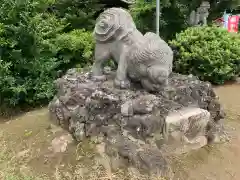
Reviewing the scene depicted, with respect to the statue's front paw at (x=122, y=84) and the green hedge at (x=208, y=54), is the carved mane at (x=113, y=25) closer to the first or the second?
the statue's front paw at (x=122, y=84)

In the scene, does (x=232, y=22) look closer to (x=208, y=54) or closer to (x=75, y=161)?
(x=208, y=54)

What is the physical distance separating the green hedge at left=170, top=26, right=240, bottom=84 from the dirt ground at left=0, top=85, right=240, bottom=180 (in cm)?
214

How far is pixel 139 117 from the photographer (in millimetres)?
3619

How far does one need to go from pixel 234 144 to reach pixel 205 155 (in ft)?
1.49

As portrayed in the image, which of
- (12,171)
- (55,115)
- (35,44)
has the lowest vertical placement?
(12,171)

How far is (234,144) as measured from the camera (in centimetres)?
409

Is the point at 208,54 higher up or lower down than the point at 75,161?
higher up

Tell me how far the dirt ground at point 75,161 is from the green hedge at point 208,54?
214 cm

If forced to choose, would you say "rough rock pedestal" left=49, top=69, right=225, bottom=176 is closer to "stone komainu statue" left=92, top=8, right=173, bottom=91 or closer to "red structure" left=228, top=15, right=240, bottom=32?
"stone komainu statue" left=92, top=8, right=173, bottom=91

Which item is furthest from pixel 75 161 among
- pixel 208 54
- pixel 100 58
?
pixel 208 54

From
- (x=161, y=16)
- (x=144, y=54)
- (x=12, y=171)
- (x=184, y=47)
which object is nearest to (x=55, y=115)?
(x=12, y=171)

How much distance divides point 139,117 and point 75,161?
801mm

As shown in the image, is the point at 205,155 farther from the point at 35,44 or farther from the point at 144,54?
the point at 35,44

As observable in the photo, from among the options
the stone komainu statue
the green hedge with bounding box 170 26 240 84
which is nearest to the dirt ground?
the stone komainu statue
